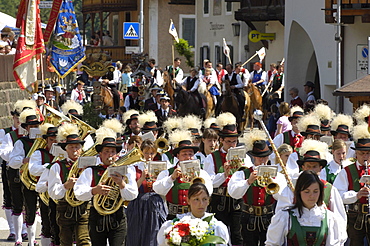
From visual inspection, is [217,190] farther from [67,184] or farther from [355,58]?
[355,58]

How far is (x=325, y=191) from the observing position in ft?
27.1

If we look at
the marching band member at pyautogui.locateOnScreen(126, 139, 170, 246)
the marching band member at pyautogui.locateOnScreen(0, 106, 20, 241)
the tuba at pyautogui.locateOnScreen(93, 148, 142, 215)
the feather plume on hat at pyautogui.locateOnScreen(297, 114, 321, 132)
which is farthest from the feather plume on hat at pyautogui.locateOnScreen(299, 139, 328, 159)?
the marching band member at pyautogui.locateOnScreen(0, 106, 20, 241)

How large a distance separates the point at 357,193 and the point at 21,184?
5651 mm

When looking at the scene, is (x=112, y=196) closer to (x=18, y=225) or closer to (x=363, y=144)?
(x=363, y=144)

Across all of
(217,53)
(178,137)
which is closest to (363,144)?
(178,137)

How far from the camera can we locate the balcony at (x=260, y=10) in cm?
3575

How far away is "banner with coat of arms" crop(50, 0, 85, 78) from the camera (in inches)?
786

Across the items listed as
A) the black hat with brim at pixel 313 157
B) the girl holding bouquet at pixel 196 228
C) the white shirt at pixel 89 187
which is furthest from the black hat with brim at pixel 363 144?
the girl holding bouquet at pixel 196 228

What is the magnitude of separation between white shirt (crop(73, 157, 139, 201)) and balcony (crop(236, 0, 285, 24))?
2605cm

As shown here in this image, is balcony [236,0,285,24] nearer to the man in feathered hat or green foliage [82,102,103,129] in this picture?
green foliage [82,102,103,129]

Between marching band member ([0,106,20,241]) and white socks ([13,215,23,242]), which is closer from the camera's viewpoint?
white socks ([13,215,23,242])

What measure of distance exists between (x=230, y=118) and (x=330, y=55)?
495 inches

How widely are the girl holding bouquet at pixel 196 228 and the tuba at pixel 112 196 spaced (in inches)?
82.5

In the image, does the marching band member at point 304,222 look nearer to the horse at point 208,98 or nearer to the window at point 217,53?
the horse at point 208,98
